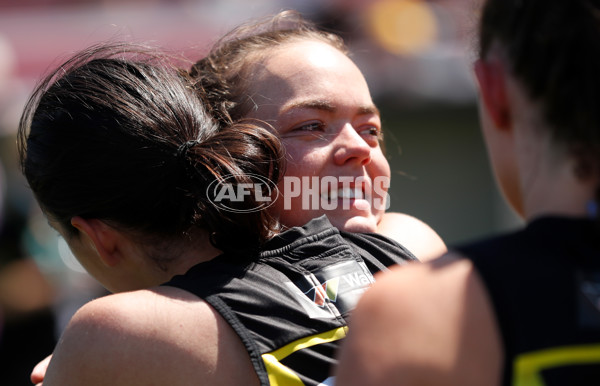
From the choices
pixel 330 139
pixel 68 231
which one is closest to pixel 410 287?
pixel 330 139

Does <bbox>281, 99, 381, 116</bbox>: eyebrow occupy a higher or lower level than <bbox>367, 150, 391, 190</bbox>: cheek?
higher

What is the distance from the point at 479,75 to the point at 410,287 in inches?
15.4

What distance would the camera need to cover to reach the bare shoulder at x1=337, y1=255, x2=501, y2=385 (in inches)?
39.7

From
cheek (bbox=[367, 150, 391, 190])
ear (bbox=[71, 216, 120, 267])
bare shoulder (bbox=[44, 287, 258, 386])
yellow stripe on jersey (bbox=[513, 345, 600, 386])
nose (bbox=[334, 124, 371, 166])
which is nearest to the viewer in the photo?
yellow stripe on jersey (bbox=[513, 345, 600, 386])

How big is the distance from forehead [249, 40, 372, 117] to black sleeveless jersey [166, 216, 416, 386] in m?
0.36

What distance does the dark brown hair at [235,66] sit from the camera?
1.99 m

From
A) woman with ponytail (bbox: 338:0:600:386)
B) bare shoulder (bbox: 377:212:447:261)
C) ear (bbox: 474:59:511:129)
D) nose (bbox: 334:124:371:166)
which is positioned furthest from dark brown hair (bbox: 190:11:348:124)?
woman with ponytail (bbox: 338:0:600:386)

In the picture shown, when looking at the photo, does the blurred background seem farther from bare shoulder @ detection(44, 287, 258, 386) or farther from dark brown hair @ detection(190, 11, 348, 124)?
bare shoulder @ detection(44, 287, 258, 386)

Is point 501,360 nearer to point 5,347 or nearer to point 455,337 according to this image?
point 455,337

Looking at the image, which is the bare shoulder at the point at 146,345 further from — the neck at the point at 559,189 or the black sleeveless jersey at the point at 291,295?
the neck at the point at 559,189

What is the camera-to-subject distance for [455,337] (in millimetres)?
1015

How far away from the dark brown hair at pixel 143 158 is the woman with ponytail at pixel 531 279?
692 mm

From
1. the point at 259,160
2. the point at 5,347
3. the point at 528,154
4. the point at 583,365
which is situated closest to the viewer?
the point at 583,365

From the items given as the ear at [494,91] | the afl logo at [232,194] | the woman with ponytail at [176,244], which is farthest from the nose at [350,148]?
the ear at [494,91]
